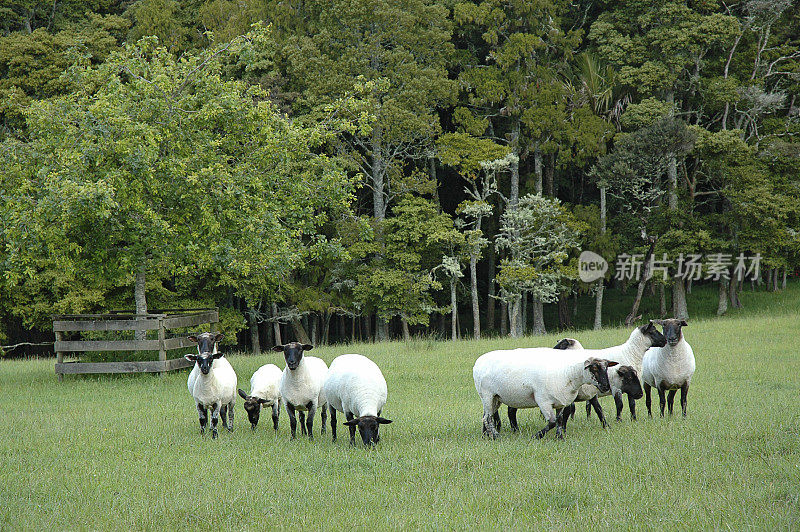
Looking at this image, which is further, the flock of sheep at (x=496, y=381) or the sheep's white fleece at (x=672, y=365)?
the sheep's white fleece at (x=672, y=365)

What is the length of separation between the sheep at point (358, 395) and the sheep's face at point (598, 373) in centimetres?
291

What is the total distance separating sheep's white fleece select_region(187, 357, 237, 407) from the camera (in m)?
11.8

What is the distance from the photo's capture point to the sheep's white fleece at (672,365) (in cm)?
1152

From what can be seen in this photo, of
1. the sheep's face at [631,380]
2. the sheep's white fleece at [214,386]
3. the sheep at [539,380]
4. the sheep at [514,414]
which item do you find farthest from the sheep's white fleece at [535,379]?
the sheep's white fleece at [214,386]

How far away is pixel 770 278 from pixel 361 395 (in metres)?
45.4

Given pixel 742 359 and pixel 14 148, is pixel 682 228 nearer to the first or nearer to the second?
pixel 742 359

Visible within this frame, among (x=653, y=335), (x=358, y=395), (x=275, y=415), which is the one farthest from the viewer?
(x=275, y=415)

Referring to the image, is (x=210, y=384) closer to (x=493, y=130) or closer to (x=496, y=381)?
(x=496, y=381)

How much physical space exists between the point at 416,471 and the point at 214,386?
459cm

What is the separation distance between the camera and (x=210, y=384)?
38.7 ft

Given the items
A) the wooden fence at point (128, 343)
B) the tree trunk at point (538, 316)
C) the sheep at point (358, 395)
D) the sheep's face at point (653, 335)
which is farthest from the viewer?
the tree trunk at point (538, 316)

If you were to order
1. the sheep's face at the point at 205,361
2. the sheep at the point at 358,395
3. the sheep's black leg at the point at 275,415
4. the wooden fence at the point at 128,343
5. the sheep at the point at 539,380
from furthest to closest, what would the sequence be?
the wooden fence at the point at 128,343, the sheep's black leg at the point at 275,415, the sheep's face at the point at 205,361, the sheep at the point at 539,380, the sheep at the point at 358,395

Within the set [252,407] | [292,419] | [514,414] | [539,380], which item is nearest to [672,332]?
[539,380]

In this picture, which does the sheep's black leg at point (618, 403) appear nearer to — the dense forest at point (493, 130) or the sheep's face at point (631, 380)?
the sheep's face at point (631, 380)
